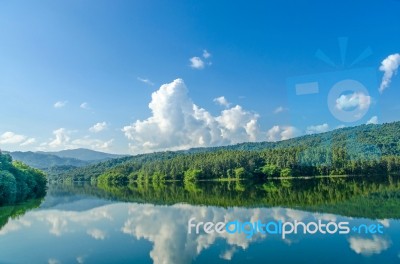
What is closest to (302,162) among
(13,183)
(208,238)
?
(13,183)

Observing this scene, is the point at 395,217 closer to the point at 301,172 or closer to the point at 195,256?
the point at 195,256

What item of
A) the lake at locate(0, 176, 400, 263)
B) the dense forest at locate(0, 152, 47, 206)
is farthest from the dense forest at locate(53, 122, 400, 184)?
the lake at locate(0, 176, 400, 263)

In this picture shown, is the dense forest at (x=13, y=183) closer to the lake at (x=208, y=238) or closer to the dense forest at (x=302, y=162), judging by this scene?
the lake at (x=208, y=238)

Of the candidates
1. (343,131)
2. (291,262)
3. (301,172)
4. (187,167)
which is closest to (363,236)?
(291,262)

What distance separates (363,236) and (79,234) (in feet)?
40.9

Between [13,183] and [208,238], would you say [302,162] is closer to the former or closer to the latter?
[13,183]

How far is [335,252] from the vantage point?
11.1 metres

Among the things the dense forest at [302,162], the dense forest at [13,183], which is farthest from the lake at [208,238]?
the dense forest at [302,162]

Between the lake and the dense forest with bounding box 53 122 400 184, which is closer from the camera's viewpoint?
the lake

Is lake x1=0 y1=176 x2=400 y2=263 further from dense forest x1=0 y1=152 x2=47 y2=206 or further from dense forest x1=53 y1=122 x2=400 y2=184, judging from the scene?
dense forest x1=53 y1=122 x2=400 y2=184

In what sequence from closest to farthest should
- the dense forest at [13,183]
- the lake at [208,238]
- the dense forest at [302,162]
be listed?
the lake at [208,238] < the dense forest at [13,183] < the dense forest at [302,162]

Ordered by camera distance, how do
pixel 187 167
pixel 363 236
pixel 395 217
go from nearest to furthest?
pixel 363 236 < pixel 395 217 < pixel 187 167

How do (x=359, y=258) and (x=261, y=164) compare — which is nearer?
(x=359, y=258)

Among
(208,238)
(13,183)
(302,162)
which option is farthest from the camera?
(302,162)
